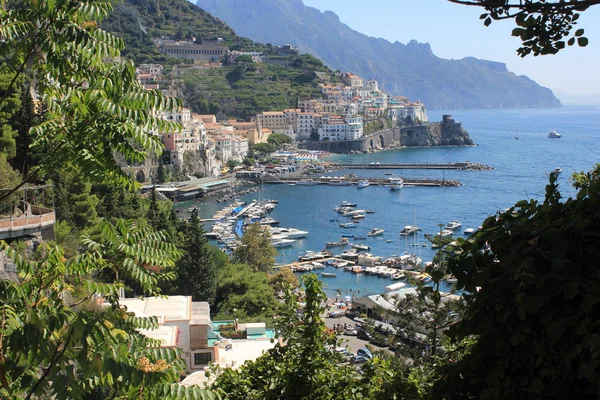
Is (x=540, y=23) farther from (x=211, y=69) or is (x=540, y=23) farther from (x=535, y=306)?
(x=211, y=69)

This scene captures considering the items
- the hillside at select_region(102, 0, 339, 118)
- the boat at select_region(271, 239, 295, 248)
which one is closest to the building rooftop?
the boat at select_region(271, 239, 295, 248)

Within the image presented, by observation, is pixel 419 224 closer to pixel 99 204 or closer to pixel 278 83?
pixel 99 204

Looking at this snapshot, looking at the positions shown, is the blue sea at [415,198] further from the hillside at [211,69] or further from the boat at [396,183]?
the hillside at [211,69]

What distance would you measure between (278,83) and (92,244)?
59.3m

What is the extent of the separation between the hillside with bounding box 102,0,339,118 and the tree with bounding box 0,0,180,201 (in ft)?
165

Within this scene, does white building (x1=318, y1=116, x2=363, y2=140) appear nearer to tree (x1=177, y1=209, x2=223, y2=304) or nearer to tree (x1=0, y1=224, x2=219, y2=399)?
tree (x1=177, y1=209, x2=223, y2=304)

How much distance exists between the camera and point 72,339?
1.53 meters

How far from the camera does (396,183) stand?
116 ft

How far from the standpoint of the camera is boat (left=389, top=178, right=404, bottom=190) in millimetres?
34875

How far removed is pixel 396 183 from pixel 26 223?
28.6m

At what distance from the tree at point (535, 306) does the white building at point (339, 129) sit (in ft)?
169

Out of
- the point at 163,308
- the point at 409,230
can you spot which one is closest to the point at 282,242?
the point at 409,230

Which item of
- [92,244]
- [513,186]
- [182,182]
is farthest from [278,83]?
[92,244]

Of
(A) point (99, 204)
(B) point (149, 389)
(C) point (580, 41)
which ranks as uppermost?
(C) point (580, 41)
